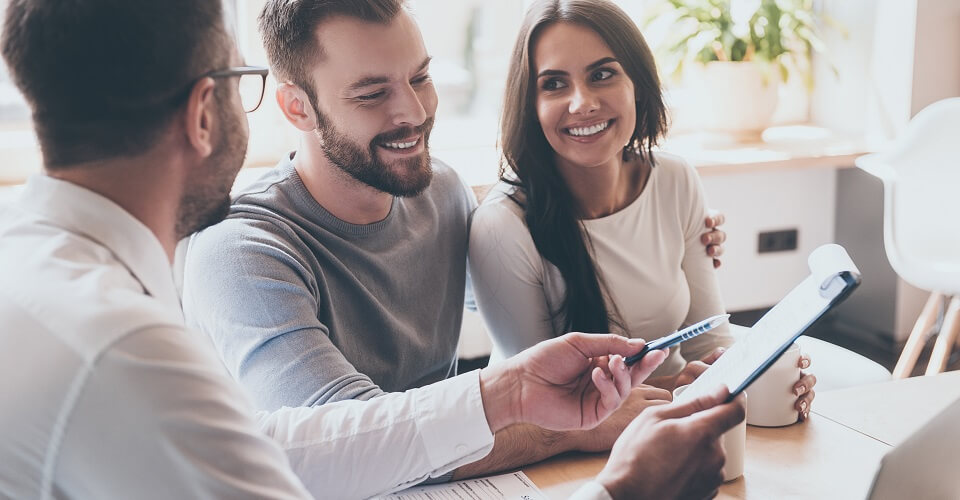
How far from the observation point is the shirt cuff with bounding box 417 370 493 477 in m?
1.21

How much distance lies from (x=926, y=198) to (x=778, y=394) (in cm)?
199

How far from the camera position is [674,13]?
358 centimetres

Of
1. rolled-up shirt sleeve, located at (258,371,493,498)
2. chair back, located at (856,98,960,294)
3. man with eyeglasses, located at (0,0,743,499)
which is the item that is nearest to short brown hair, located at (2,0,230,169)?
man with eyeglasses, located at (0,0,743,499)

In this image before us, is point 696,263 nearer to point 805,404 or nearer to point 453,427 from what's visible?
point 805,404

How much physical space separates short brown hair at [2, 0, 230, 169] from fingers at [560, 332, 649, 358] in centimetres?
60

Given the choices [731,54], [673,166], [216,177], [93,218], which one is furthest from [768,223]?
[93,218]

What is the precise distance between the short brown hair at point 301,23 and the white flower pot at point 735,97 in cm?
217

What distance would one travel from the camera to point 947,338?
3021 millimetres

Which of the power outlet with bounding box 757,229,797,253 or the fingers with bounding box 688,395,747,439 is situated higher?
the fingers with bounding box 688,395,747,439

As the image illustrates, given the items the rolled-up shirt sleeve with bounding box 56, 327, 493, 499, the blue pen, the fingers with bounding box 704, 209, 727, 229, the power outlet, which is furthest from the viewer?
the power outlet

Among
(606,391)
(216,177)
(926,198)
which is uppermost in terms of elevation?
(216,177)

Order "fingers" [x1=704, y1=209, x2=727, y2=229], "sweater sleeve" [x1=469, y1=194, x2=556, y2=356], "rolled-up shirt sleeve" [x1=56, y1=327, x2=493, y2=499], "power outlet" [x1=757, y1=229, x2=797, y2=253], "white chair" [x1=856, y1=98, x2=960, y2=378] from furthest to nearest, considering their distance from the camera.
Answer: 1. "power outlet" [x1=757, y1=229, x2=797, y2=253]
2. "white chair" [x1=856, y1=98, x2=960, y2=378]
3. "fingers" [x1=704, y1=209, x2=727, y2=229]
4. "sweater sleeve" [x1=469, y1=194, x2=556, y2=356]
5. "rolled-up shirt sleeve" [x1=56, y1=327, x2=493, y2=499]

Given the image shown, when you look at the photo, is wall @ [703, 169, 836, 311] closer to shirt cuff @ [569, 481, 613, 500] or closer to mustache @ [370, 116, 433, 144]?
mustache @ [370, 116, 433, 144]

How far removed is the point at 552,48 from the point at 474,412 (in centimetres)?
88
